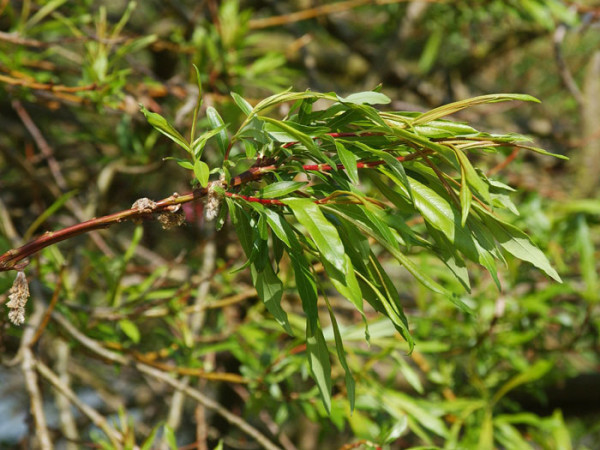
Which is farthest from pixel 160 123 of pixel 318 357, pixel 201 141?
pixel 318 357

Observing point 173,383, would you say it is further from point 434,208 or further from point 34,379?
point 434,208

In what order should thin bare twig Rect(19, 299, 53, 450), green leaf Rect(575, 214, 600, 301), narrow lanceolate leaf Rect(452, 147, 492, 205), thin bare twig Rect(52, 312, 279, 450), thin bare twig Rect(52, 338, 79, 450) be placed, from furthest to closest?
1. green leaf Rect(575, 214, 600, 301)
2. thin bare twig Rect(52, 338, 79, 450)
3. thin bare twig Rect(52, 312, 279, 450)
4. thin bare twig Rect(19, 299, 53, 450)
5. narrow lanceolate leaf Rect(452, 147, 492, 205)

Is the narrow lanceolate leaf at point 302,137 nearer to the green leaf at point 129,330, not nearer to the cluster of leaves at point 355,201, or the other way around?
the cluster of leaves at point 355,201

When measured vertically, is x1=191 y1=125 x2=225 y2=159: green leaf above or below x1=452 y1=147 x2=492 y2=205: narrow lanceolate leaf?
above

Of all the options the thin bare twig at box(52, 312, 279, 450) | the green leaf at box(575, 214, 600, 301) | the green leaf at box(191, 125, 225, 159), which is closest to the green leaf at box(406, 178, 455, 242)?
the green leaf at box(191, 125, 225, 159)

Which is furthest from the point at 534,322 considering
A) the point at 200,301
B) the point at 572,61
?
the point at 572,61

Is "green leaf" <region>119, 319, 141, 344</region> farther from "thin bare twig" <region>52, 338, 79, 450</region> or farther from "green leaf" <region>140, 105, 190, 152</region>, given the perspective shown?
"green leaf" <region>140, 105, 190, 152</region>

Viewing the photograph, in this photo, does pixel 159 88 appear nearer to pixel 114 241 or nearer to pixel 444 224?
pixel 114 241

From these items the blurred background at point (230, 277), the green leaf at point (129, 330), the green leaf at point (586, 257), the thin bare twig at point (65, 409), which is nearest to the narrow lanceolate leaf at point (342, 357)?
the blurred background at point (230, 277)
